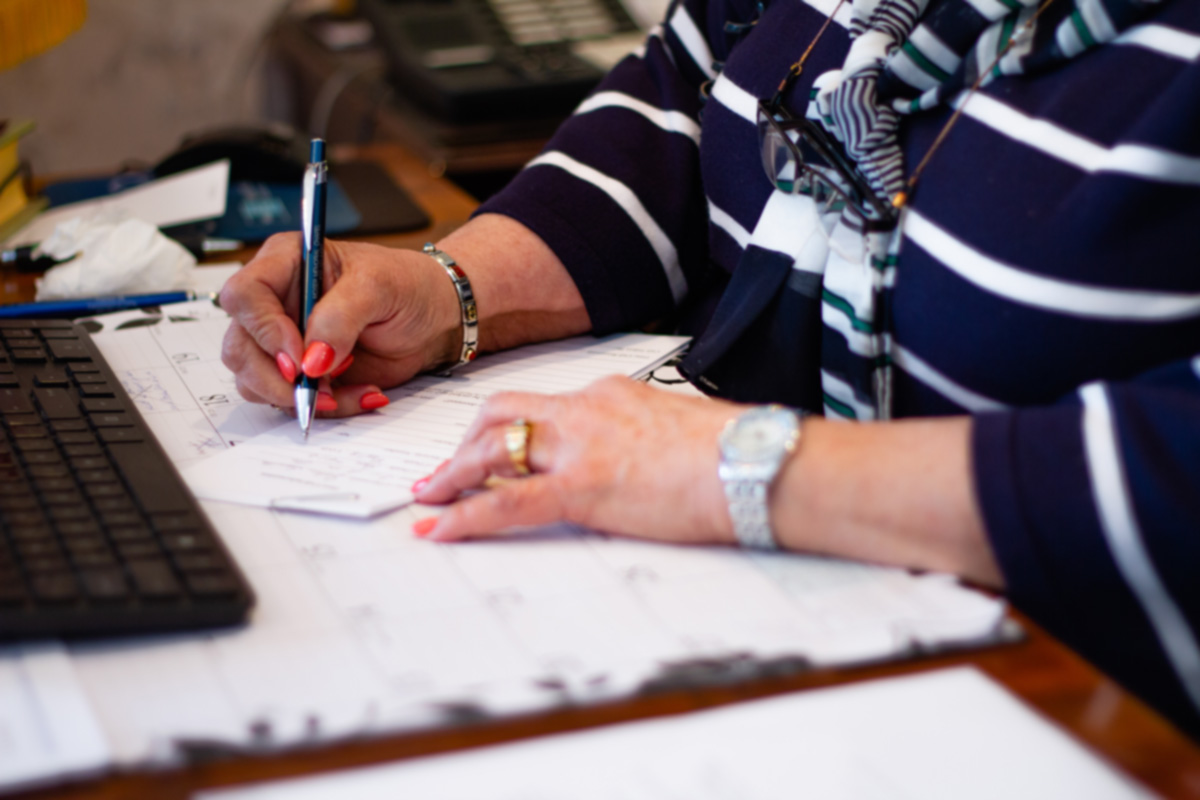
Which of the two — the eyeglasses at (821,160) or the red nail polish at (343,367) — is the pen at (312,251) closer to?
the red nail polish at (343,367)

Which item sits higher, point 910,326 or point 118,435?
point 910,326

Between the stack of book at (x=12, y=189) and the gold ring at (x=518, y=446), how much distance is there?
2.32ft

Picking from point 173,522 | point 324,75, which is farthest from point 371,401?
point 324,75

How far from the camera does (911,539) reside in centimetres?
49

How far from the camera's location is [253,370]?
0.66m

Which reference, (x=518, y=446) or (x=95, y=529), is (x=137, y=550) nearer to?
(x=95, y=529)

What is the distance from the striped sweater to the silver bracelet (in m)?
0.08

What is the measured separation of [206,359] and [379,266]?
166mm

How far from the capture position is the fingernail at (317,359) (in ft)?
2.12

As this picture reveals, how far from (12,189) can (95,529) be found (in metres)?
0.71

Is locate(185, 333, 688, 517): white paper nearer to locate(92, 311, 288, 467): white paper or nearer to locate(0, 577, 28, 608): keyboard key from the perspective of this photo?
locate(92, 311, 288, 467): white paper

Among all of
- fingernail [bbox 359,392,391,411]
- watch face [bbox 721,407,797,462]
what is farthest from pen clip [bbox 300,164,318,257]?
watch face [bbox 721,407,797,462]

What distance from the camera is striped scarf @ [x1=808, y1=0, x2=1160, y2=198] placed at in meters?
0.59

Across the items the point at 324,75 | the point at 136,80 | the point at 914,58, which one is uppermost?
the point at 914,58
